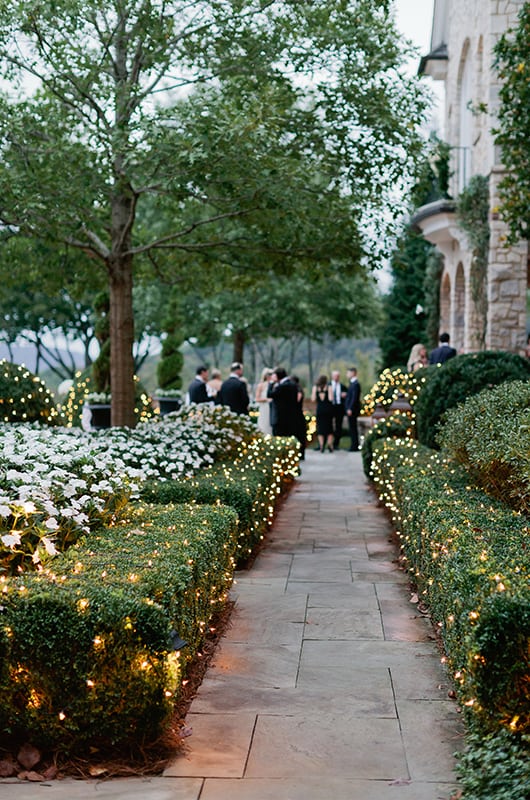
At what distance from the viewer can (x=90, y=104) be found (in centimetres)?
1007

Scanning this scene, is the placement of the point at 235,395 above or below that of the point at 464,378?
below

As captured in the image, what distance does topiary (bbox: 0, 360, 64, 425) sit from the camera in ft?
38.4

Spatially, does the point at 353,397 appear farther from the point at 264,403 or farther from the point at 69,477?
the point at 69,477

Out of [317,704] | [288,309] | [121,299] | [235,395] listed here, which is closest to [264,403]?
[235,395]

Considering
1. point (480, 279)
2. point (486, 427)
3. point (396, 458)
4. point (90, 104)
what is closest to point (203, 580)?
point (486, 427)

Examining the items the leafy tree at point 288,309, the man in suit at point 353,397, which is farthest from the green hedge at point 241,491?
the leafy tree at point 288,309

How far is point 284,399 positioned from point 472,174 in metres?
6.69

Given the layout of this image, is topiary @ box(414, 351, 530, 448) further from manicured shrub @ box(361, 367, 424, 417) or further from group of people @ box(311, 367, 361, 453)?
group of people @ box(311, 367, 361, 453)

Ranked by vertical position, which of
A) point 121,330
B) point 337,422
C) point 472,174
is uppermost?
point 472,174

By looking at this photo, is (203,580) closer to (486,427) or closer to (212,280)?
(486,427)

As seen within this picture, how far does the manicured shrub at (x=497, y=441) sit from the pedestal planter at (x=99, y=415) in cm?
1076

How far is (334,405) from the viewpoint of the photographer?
68.9ft

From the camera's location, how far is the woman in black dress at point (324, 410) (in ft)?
65.3

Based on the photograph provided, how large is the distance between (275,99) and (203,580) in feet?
18.8
